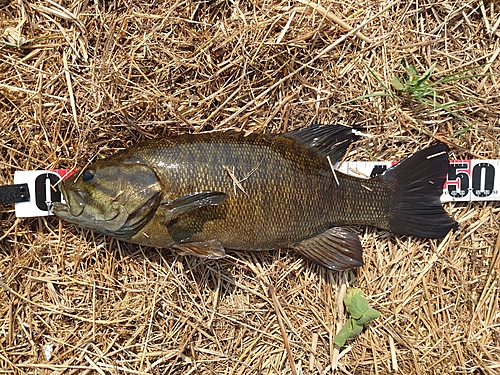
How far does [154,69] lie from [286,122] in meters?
0.94

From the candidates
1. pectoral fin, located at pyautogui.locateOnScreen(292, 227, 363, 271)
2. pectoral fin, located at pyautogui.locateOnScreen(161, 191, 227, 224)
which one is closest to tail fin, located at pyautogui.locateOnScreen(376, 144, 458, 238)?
pectoral fin, located at pyautogui.locateOnScreen(292, 227, 363, 271)

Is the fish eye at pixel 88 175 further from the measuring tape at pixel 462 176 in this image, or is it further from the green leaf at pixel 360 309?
the green leaf at pixel 360 309

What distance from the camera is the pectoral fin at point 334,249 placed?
2.74 m

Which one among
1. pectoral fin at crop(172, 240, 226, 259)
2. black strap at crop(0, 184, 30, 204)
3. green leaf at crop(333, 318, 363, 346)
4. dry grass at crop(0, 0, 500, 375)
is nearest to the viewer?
pectoral fin at crop(172, 240, 226, 259)

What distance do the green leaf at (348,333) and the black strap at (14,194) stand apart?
7.34 ft

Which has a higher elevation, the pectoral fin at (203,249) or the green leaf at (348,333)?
the pectoral fin at (203,249)

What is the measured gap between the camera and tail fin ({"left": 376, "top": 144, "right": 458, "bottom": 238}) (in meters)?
2.77

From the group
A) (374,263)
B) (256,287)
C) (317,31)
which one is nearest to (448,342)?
(374,263)

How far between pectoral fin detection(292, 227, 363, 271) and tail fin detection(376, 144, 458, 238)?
30cm

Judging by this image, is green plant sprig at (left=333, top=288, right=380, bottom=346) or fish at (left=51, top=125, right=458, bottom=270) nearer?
fish at (left=51, top=125, right=458, bottom=270)

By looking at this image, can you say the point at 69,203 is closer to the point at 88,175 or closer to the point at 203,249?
the point at 88,175

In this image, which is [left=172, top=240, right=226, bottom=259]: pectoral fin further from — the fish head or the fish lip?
the fish lip

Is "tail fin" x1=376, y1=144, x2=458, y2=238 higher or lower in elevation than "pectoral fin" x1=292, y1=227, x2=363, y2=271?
higher

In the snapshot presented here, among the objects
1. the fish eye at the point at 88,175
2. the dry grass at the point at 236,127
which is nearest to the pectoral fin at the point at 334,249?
the dry grass at the point at 236,127
